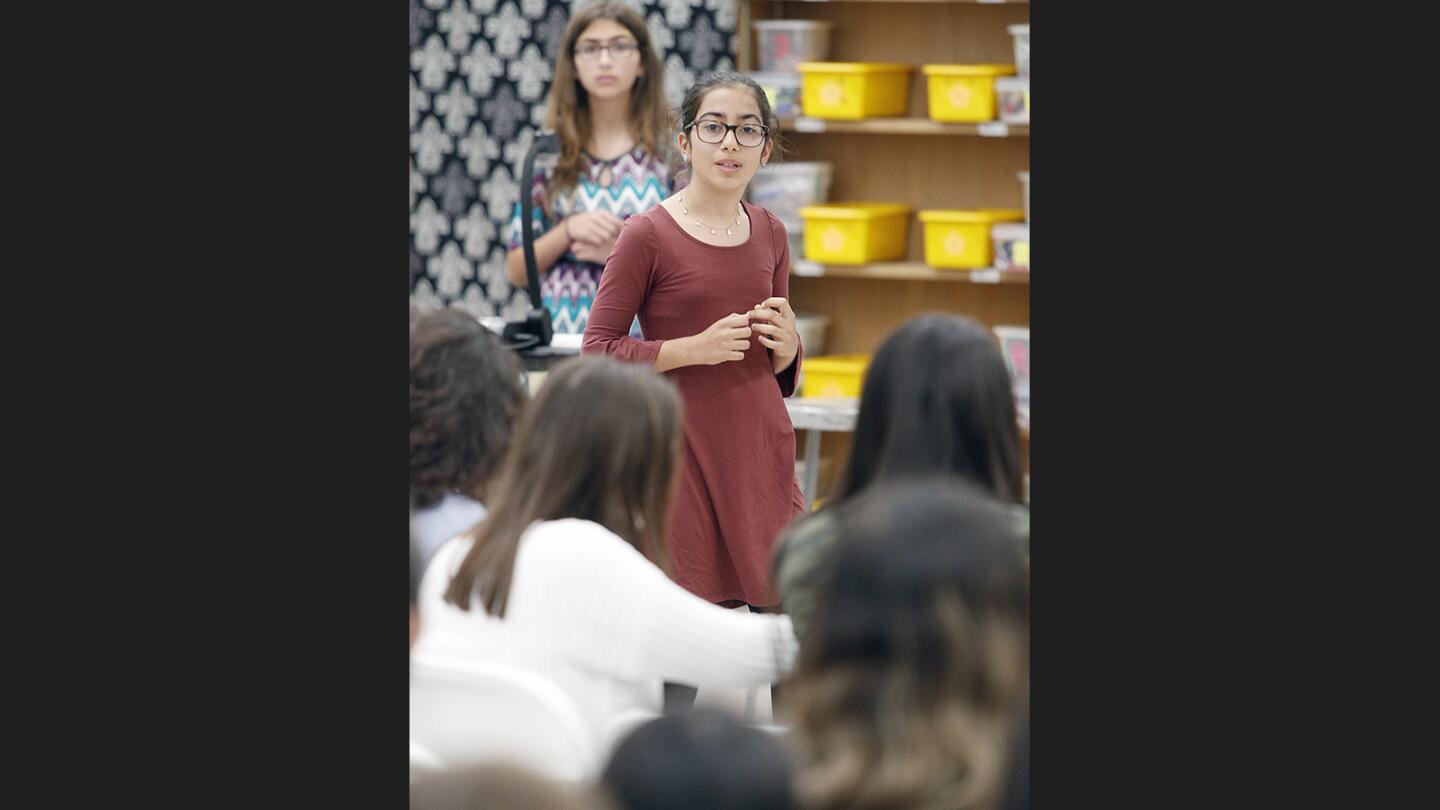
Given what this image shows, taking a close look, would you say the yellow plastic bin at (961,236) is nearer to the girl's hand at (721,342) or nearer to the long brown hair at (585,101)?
the long brown hair at (585,101)

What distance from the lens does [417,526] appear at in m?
1.78

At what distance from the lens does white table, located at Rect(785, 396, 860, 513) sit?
13.0 feet

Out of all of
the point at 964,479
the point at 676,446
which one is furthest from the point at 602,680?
the point at 964,479

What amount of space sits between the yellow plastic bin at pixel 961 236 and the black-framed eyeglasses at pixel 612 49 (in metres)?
1.34

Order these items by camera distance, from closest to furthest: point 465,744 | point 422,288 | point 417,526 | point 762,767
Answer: point 762,767 → point 465,744 → point 417,526 → point 422,288

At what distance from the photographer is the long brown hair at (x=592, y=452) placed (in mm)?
1597

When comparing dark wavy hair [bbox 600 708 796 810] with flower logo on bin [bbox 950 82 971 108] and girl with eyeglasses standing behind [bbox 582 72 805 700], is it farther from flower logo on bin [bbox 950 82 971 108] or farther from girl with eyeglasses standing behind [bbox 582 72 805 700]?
flower logo on bin [bbox 950 82 971 108]

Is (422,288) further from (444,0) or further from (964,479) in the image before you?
(964,479)

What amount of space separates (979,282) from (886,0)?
2.64 feet

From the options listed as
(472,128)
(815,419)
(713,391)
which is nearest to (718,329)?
(713,391)

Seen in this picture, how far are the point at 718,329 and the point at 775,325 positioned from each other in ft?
0.28

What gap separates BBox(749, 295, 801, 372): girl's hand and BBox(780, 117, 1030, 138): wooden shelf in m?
2.12

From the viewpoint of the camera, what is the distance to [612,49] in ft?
10.0

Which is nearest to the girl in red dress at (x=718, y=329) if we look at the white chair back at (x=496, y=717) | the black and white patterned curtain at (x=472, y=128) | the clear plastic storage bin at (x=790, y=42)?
the white chair back at (x=496, y=717)
